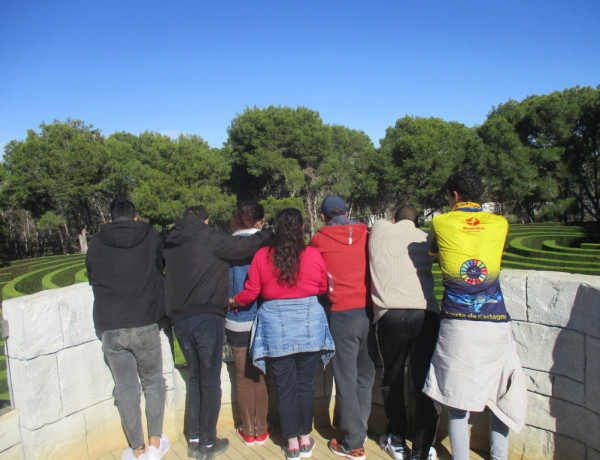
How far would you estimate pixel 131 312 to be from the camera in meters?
2.68

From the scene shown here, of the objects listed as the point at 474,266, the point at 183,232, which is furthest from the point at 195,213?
the point at 474,266

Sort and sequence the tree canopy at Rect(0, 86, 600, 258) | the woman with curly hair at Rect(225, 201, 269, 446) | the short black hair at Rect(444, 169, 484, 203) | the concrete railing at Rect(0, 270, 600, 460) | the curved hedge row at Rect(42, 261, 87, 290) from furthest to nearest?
1. the tree canopy at Rect(0, 86, 600, 258)
2. the curved hedge row at Rect(42, 261, 87, 290)
3. the woman with curly hair at Rect(225, 201, 269, 446)
4. the short black hair at Rect(444, 169, 484, 203)
5. the concrete railing at Rect(0, 270, 600, 460)

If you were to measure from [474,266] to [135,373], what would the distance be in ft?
7.47

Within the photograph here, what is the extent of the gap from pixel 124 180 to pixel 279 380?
33.1 m

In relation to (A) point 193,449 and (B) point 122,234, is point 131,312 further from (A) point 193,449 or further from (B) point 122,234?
(A) point 193,449

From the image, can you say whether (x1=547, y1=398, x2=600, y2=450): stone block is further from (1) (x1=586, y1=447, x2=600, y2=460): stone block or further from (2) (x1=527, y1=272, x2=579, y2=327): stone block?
(2) (x1=527, y1=272, x2=579, y2=327): stone block

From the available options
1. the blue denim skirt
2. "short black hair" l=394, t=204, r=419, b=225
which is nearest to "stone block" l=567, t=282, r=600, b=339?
"short black hair" l=394, t=204, r=419, b=225

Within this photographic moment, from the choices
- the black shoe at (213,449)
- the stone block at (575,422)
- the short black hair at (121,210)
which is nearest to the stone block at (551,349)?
the stone block at (575,422)

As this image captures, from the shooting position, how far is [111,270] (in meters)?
2.67

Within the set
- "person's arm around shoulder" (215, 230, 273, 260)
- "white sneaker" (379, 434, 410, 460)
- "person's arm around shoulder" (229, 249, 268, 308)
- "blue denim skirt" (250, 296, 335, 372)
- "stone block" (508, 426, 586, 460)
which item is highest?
"person's arm around shoulder" (215, 230, 273, 260)

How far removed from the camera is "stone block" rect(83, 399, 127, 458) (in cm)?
282

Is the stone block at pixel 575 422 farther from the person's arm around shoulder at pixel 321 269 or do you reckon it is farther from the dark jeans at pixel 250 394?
the dark jeans at pixel 250 394

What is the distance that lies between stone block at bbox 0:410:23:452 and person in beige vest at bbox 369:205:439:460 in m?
2.26

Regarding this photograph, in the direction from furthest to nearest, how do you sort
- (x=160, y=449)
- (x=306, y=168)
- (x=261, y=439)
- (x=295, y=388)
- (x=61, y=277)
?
1. (x=306, y=168)
2. (x=61, y=277)
3. (x=261, y=439)
4. (x=160, y=449)
5. (x=295, y=388)
